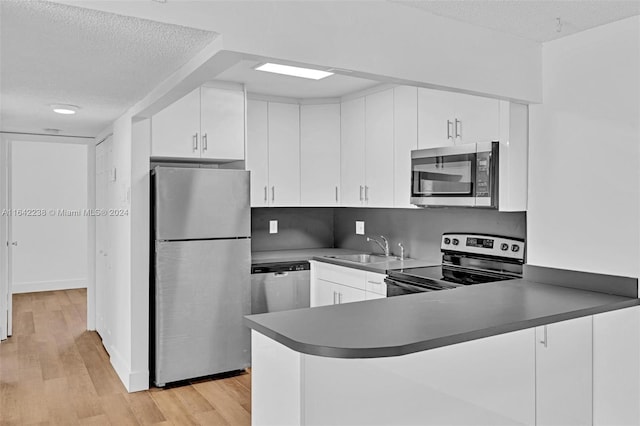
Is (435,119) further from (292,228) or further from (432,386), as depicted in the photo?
(432,386)

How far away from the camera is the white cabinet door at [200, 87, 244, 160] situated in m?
4.11

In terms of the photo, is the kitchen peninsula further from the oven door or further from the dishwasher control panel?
the dishwasher control panel

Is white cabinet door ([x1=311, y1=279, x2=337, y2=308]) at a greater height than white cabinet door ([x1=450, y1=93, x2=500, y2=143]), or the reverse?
white cabinet door ([x1=450, y1=93, x2=500, y2=143])

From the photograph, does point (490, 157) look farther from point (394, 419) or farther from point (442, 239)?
point (394, 419)

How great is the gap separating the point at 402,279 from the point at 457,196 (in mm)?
677

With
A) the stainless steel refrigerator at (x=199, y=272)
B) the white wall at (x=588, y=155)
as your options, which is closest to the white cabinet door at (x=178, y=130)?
the stainless steel refrigerator at (x=199, y=272)

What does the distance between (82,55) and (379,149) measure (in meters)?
2.49

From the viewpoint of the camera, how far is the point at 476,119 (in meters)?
3.37

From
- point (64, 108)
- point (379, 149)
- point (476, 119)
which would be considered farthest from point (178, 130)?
point (476, 119)

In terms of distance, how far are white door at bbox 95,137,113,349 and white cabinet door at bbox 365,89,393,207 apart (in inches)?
A: 90.4

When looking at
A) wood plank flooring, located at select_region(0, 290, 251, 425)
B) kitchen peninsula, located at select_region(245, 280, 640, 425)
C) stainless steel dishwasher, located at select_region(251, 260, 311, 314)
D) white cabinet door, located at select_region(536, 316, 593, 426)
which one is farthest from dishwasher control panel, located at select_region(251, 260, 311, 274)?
white cabinet door, located at select_region(536, 316, 593, 426)

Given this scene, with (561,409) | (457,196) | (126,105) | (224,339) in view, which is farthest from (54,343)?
(561,409)

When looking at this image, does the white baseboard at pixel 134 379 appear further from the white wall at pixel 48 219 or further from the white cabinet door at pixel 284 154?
the white wall at pixel 48 219

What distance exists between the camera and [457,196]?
3477 millimetres
